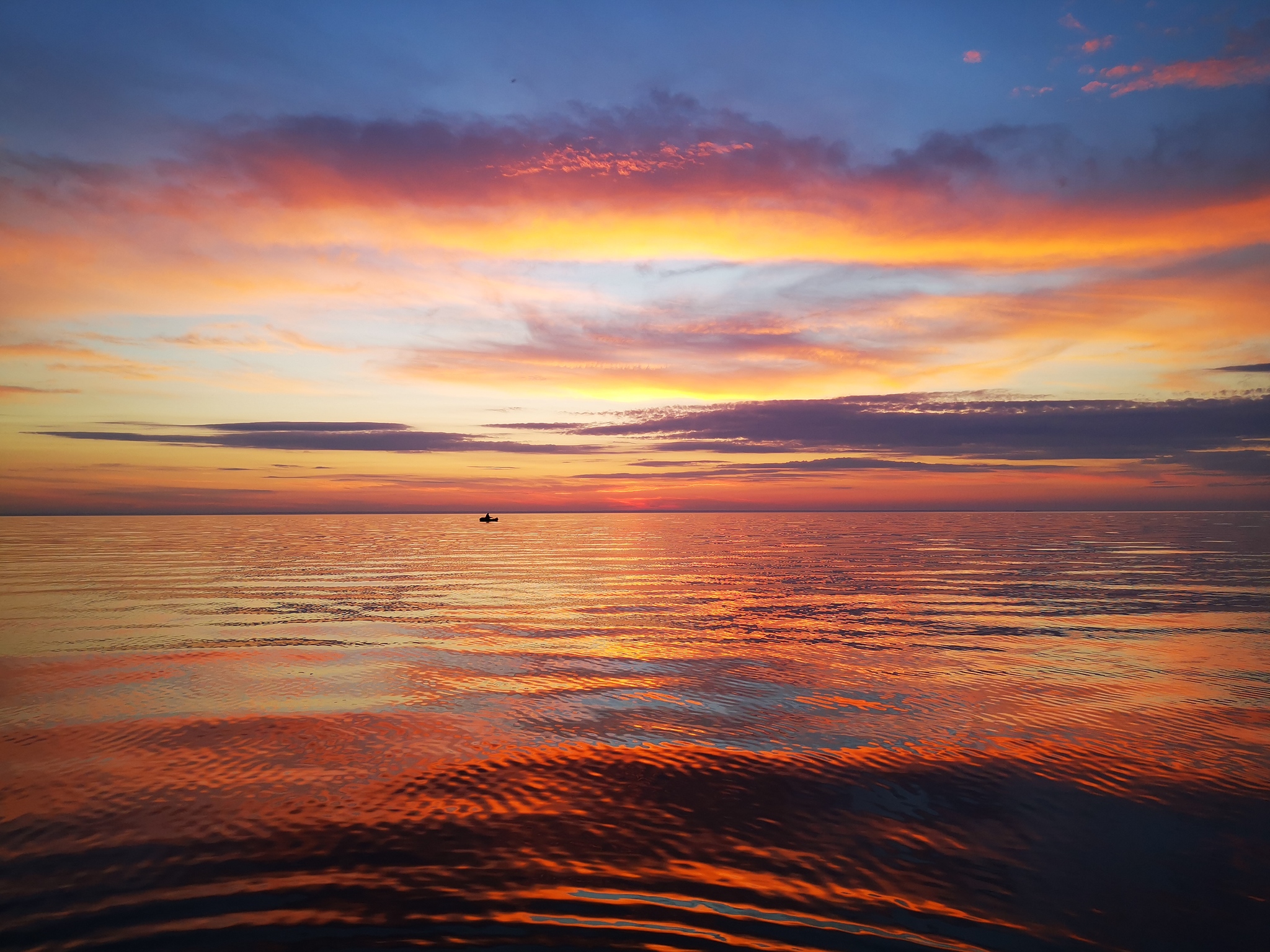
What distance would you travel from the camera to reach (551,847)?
895 cm

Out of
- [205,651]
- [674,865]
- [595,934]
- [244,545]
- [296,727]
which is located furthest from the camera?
[244,545]

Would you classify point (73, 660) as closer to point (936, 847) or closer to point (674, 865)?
point (674, 865)

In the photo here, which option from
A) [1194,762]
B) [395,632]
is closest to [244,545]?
[395,632]

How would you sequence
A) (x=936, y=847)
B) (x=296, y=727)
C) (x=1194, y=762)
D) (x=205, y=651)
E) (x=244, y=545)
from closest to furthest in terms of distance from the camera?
(x=936, y=847) → (x=1194, y=762) → (x=296, y=727) → (x=205, y=651) → (x=244, y=545)

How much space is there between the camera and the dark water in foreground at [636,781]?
24.4 ft

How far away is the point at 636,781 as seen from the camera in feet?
36.6

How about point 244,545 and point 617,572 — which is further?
point 244,545

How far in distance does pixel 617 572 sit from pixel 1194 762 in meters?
37.7

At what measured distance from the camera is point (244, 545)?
77500 millimetres

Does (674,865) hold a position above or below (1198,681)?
above

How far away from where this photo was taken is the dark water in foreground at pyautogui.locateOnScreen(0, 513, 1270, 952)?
7445mm

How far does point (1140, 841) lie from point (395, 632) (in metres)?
21.7

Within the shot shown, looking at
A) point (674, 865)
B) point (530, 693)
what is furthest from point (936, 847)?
point (530, 693)

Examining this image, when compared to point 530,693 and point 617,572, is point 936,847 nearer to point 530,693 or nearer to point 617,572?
point 530,693
